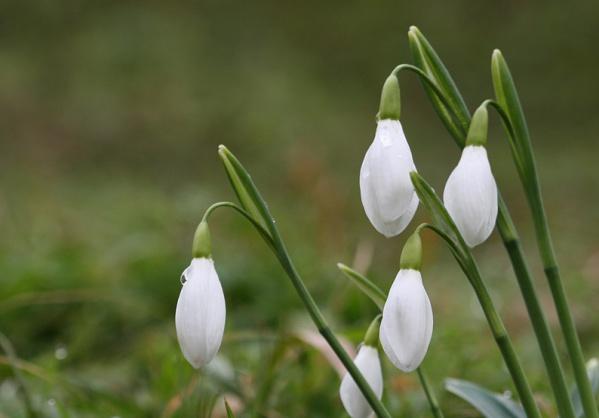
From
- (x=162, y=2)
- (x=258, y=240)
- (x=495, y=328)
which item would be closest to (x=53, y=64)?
(x=162, y=2)

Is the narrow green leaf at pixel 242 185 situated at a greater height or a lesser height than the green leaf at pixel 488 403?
greater

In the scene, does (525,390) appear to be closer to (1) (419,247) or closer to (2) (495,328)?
(2) (495,328)

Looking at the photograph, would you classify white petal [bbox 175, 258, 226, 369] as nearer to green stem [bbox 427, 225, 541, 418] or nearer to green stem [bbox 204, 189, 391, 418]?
green stem [bbox 204, 189, 391, 418]

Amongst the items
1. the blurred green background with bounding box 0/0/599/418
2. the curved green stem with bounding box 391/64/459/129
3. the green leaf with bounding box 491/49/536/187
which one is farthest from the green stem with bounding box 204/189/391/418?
the blurred green background with bounding box 0/0/599/418

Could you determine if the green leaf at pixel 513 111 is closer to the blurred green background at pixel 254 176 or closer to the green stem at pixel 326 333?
the green stem at pixel 326 333

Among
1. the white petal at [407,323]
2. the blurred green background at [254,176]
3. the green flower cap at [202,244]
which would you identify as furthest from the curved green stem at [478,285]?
the blurred green background at [254,176]

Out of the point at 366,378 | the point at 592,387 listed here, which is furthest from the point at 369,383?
the point at 592,387

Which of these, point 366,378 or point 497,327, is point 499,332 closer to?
point 497,327
